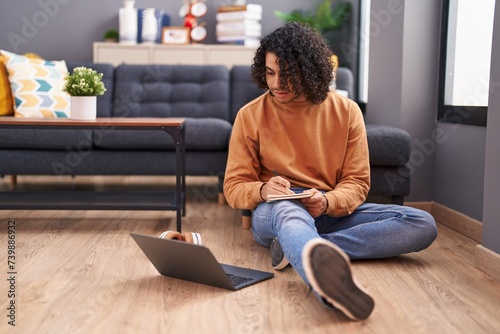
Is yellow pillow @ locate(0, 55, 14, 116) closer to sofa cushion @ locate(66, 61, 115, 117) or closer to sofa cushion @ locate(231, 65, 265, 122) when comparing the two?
sofa cushion @ locate(66, 61, 115, 117)

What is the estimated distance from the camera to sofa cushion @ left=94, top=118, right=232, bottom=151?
11.3ft

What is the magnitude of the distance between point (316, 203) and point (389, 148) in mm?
1046

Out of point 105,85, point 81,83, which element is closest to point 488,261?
point 81,83

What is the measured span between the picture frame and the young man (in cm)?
334

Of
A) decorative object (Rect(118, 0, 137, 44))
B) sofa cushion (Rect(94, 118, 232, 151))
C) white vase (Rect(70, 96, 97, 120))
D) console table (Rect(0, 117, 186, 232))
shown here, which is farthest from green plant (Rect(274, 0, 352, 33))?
white vase (Rect(70, 96, 97, 120))

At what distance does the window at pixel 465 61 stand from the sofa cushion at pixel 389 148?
0.89 feet

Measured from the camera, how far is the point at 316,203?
209 cm

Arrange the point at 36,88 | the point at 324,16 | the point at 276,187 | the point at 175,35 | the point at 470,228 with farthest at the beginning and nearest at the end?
1. the point at 175,35
2. the point at 324,16
3. the point at 36,88
4. the point at 470,228
5. the point at 276,187

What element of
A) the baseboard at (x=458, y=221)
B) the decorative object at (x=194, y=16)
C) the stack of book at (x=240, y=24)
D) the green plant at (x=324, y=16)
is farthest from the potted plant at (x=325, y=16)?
the baseboard at (x=458, y=221)

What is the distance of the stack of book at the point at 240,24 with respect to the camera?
5418mm

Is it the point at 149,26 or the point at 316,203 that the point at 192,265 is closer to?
the point at 316,203

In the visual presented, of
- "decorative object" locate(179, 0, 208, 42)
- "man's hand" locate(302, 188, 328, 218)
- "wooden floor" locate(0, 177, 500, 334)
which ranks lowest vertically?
"wooden floor" locate(0, 177, 500, 334)

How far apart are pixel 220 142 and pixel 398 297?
181 centimetres

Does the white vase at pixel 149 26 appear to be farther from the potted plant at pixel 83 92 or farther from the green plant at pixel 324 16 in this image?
the potted plant at pixel 83 92
